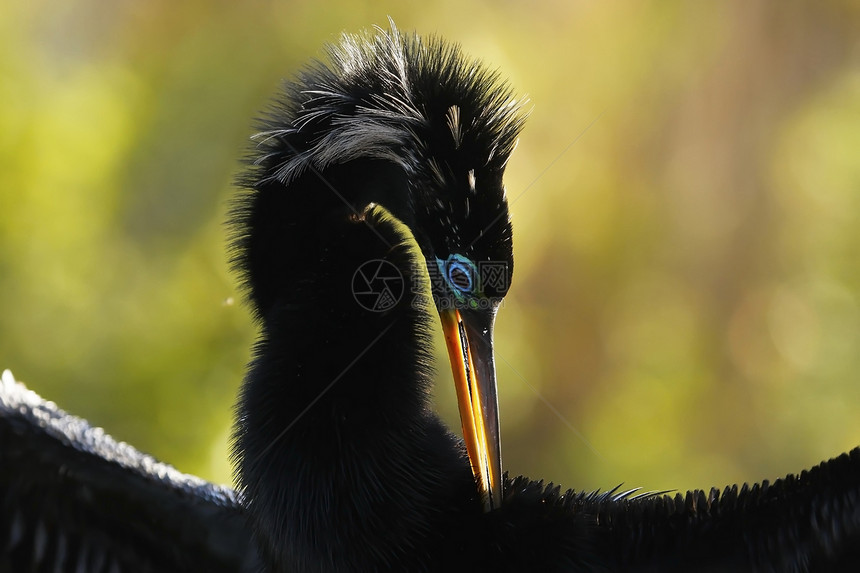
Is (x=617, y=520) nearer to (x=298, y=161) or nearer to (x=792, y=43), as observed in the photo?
(x=298, y=161)

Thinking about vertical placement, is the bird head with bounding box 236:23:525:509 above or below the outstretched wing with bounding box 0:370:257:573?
above

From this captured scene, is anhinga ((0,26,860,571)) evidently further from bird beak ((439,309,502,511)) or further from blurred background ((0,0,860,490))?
blurred background ((0,0,860,490))

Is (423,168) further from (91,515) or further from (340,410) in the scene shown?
(91,515)

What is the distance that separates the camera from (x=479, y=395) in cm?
120

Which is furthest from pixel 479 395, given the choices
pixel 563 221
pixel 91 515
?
pixel 563 221

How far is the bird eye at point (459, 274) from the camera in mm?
1168

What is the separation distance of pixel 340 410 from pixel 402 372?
11 centimetres

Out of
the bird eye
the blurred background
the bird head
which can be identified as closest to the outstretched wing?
the bird head

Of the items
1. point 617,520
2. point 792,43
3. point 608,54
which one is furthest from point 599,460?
point 617,520

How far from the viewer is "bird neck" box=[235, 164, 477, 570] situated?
1179 millimetres

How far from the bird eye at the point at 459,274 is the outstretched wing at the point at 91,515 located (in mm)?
672

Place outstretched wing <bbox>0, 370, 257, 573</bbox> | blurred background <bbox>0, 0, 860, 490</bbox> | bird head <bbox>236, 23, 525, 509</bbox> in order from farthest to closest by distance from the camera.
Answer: blurred background <bbox>0, 0, 860, 490</bbox>, outstretched wing <bbox>0, 370, 257, 573</bbox>, bird head <bbox>236, 23, 525, 509</bbox>

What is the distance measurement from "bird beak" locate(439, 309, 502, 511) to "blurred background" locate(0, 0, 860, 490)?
209 centimetres

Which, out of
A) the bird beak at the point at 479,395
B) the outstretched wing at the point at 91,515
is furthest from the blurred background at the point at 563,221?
the bird beak at the point at 479,395
